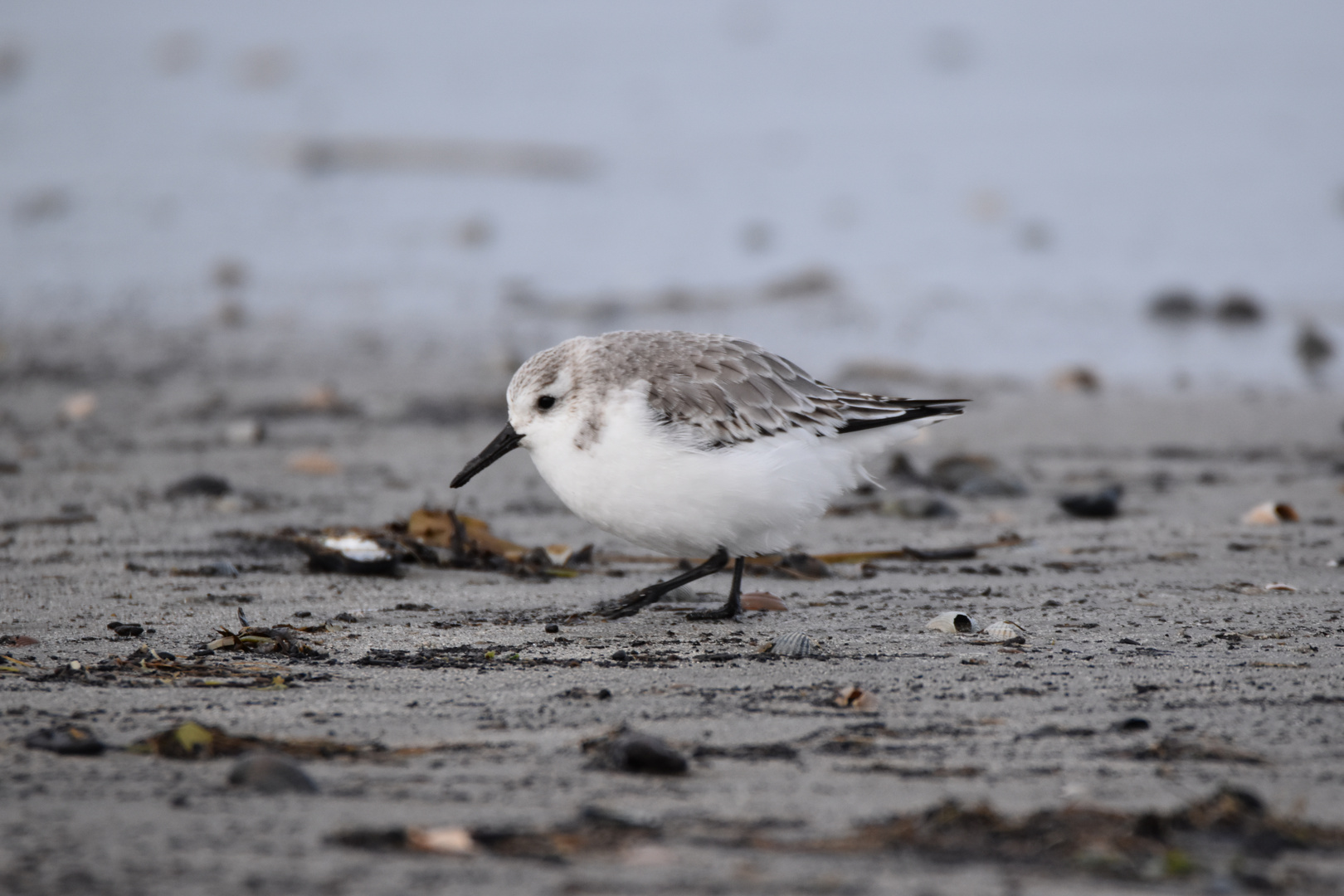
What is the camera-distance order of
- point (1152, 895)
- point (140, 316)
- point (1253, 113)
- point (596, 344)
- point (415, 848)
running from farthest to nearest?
point (1253, 113)
point (140, 316)
point (596, 344)
point (415, 848)
point (1152, 895)

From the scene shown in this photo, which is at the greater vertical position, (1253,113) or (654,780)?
(1253,113)

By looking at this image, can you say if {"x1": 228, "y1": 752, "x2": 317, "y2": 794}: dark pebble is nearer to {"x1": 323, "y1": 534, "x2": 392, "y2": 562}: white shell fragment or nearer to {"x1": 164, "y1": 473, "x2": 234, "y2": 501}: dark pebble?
{"x1": 323, "y1": 534, "x2": 392, "y2": 562}: white shell fragment

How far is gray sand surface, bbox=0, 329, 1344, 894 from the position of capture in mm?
2205

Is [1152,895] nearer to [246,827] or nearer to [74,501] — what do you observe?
[246,827]

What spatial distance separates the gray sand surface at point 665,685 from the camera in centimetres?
221

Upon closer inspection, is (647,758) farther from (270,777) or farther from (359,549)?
(359,549)

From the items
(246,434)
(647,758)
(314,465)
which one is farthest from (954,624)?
(246,434)

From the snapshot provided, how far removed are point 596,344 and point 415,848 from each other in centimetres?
235

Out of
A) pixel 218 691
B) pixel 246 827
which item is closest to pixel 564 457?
pixel 218 691

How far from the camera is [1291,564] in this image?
15.8 feet

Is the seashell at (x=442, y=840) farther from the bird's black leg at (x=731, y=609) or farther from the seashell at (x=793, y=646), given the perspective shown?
the bird's black leg at (x=731, y=609)

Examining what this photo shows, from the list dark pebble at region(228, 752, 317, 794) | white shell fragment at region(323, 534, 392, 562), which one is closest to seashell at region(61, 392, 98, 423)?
white shell fragment at region(323, 534, 392, 562)

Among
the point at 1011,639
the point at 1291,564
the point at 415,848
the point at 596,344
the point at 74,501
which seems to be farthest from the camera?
the point at 74,501

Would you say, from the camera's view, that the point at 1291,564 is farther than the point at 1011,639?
Yes
